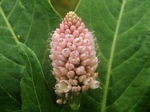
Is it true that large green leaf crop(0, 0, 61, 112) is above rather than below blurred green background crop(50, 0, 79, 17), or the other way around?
below

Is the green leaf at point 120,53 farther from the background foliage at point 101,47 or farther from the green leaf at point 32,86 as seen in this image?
the green leaf at point 32,86

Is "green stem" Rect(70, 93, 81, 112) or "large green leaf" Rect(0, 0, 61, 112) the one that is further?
"large green leaf" Rect(0, 0, 61, 112)

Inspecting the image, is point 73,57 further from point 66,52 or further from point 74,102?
point 74,102

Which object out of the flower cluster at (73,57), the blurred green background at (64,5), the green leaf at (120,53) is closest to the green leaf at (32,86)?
the flower cluster at (73,57)

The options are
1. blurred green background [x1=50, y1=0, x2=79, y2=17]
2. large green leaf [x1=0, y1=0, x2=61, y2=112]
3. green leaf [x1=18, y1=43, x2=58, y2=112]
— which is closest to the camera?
green leaf [x1=18, y1=43, x2=58, y2=112]

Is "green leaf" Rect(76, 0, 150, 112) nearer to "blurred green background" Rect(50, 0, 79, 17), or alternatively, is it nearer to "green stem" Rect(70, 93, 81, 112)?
"green stem" Rect(70, 93, 81, 112)

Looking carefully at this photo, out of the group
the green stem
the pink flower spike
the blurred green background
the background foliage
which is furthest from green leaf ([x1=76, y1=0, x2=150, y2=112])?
the blurred green background
